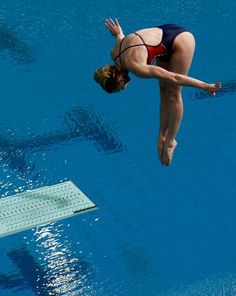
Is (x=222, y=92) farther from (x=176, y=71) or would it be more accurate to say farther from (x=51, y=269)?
(x=51, y=269)

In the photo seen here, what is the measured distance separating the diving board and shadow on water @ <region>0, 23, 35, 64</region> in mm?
1809

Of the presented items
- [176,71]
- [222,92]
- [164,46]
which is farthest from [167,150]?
[222,92]

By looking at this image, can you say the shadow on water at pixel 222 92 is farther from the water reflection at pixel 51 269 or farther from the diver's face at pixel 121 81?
the diver's face at pixel 121 81

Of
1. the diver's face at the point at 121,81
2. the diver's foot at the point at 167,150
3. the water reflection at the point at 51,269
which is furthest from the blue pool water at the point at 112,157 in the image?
the diver's face at the point at 121,81

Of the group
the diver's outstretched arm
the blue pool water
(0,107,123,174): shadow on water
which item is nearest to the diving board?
the blue pool water

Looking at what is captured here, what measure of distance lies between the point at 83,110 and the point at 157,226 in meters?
1.55

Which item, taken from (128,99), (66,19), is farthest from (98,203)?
(66,19)

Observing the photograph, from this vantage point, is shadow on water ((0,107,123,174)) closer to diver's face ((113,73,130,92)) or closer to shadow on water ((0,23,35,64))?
shadow on water ((0,23,35,64))

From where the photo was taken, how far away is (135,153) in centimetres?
584

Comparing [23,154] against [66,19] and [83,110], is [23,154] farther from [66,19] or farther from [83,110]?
[66,19]

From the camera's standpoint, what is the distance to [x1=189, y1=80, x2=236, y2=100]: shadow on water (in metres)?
6.55

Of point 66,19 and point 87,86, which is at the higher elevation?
point 66,19

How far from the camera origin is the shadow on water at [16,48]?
684 centimetres

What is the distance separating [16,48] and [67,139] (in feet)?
4.68
